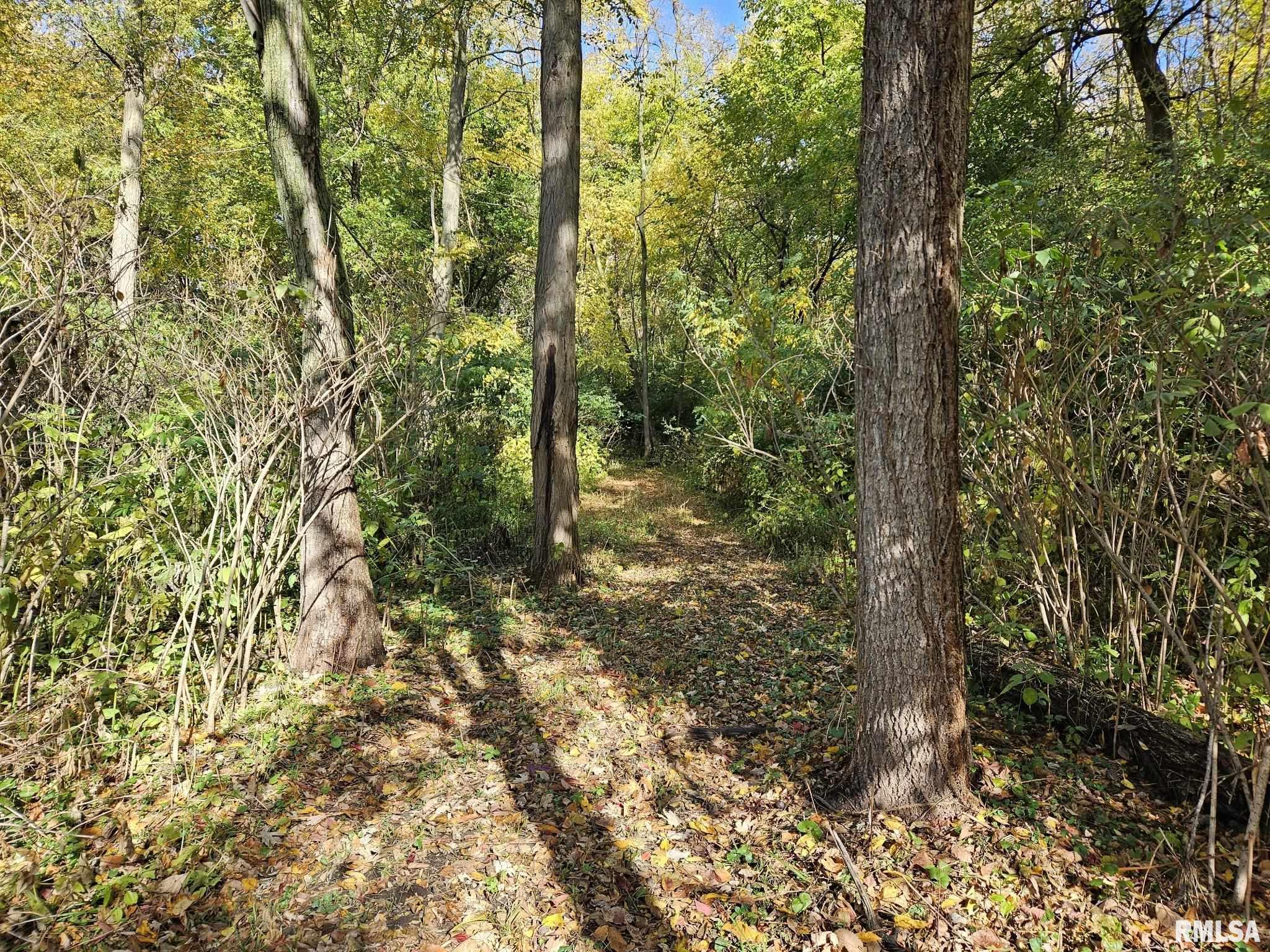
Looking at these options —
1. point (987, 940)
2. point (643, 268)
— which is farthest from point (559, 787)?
point (643, 268)

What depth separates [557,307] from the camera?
617 cm

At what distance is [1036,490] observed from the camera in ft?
11.7

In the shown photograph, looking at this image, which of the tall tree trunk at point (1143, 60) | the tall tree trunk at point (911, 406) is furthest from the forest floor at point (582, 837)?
the tall tree trunk at point (1143, 60)

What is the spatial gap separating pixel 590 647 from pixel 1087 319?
13.0 ft

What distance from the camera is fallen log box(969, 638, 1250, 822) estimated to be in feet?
8.61

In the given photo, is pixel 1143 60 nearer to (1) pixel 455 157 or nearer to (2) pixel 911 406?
(2) pixel 911 406

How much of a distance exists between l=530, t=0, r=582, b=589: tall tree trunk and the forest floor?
2104mm

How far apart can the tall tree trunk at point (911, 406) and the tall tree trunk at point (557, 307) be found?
386 cm

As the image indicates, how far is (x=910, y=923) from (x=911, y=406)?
198cm

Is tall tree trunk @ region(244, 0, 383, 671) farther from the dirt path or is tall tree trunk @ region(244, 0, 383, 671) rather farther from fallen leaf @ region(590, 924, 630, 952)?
fallen leaf @ region(590, 924, 630, 952)

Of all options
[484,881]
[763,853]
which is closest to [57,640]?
[484,881]
